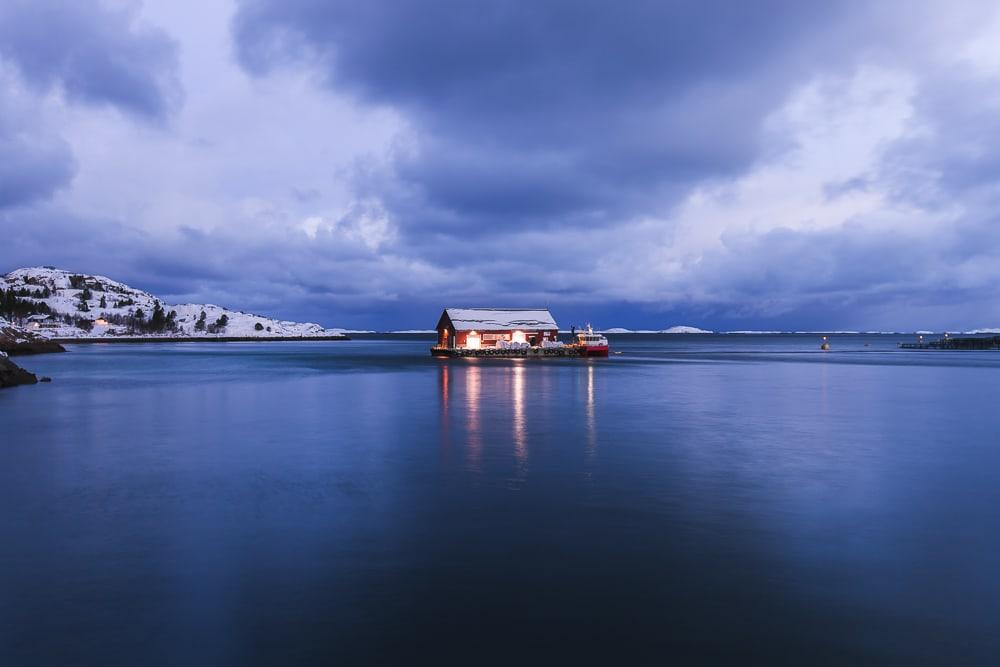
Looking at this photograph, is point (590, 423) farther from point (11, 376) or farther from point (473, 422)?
point (11, 376)

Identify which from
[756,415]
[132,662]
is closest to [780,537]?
[132,662]

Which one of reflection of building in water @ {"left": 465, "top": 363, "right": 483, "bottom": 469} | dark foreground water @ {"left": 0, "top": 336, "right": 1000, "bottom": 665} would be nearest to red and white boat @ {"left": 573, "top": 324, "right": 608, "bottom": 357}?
reflection of building in water @ {"left": 465, "top": 363, "right": 483, "bottom": 469}

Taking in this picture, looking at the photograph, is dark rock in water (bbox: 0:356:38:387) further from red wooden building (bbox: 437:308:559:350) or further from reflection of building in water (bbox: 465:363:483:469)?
red wooden building (bbox: 437:308:559:350)

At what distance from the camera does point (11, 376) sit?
41.0 meters

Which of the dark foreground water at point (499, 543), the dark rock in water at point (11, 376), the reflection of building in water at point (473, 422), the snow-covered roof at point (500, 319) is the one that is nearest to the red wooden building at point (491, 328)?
the snow-covered roof at point (500, 319)

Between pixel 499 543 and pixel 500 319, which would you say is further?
pixel 500 319

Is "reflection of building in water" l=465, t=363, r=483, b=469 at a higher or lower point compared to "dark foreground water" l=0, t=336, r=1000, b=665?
higher

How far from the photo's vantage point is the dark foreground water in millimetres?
7207

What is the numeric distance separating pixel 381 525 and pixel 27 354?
10610 centimetres

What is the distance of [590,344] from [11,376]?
204 ft

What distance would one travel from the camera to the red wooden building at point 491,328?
8500 cm

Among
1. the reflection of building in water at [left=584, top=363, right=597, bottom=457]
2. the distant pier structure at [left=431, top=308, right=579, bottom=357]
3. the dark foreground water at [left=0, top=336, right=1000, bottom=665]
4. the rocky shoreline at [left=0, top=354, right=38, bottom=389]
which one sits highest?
the distant pier structure at [left=431, top=308, right=579, bottom=357]

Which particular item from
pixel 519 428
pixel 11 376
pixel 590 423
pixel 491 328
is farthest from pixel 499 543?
pixel 491 328

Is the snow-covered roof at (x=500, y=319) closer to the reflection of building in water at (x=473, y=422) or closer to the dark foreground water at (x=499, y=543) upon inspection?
the reflection of building in water at (x=473, y=422)
